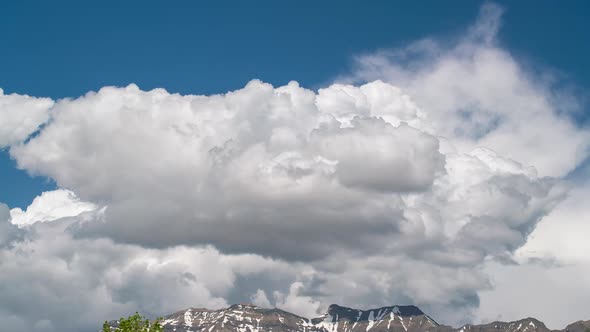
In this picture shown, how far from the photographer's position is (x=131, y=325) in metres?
132

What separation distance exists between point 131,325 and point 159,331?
5.16 m

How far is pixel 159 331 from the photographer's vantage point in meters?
134
